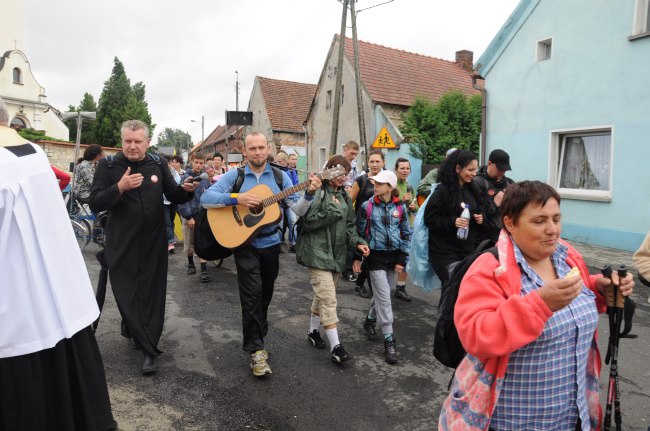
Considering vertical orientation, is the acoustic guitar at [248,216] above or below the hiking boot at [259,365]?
above

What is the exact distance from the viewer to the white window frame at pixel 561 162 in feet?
33.8

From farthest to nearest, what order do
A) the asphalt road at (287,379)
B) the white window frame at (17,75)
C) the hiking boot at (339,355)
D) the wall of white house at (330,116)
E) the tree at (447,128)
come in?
1. the white window frame at (17,75)
2. the wall of white house at (330,116)
3. the tree at (447,128)
4. the hiking boot at (339,355)
5. the asphalt road at (287,379)

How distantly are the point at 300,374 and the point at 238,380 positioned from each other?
51cm

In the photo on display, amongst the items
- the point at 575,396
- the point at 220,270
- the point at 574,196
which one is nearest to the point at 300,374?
the point at 575,396

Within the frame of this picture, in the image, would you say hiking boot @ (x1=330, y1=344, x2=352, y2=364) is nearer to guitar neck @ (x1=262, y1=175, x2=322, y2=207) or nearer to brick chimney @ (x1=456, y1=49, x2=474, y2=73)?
guitar neck @ (x1=262, y1=175, x2=322, y2=207)

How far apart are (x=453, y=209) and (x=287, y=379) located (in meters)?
2.05

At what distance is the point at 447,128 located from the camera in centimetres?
1750

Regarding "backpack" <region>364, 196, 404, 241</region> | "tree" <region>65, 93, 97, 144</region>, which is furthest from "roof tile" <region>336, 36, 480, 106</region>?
"tree" <region>65, 93, 97, 144</region>

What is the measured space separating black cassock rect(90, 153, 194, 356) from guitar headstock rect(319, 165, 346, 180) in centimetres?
143

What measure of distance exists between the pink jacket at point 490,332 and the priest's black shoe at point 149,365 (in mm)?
2796

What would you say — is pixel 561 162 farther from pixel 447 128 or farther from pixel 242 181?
pixel 242 181

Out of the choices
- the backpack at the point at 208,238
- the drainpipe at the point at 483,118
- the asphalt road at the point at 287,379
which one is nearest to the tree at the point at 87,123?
the drainpipe at the point at 483,118

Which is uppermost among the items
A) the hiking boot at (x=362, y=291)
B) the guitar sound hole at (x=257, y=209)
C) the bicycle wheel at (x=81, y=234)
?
the guitar sound hole at (x=257, y=209)

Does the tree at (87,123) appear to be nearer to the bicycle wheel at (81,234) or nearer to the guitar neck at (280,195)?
the bicycle wheel at (81,234)
